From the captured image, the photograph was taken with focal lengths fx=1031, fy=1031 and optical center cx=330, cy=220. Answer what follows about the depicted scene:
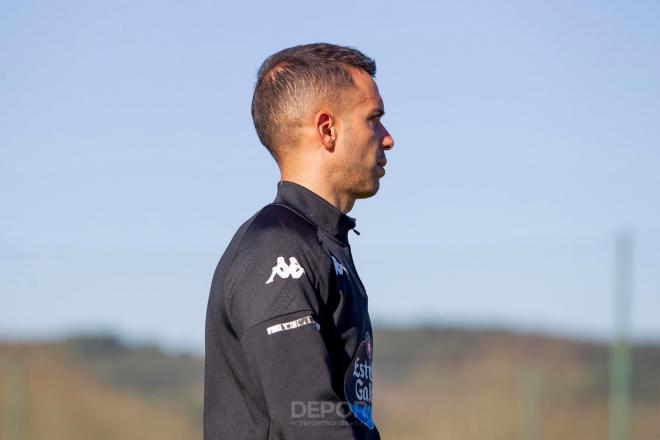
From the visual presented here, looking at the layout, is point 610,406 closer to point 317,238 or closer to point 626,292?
point 626,292

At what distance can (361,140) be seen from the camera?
2.78 meters

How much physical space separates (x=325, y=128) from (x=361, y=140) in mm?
111

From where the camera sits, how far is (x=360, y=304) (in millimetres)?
2633

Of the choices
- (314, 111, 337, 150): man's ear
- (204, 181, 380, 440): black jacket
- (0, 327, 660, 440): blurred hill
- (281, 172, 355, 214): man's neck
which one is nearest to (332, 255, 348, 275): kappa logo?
(204, 181, 380, 440): black jacket

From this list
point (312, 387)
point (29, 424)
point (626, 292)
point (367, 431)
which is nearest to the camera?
point (312, 387)

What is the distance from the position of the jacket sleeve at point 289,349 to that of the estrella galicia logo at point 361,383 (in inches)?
2.3

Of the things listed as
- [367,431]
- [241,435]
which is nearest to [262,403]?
[241,435]

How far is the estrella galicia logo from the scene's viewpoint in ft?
8.23

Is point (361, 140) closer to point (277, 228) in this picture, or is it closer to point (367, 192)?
point (367, 192)

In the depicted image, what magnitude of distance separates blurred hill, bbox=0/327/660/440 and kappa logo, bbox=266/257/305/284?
9228 millimetres

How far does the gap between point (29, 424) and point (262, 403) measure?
10519 mm

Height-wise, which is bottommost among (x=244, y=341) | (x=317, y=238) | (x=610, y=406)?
(x=610, y=406)

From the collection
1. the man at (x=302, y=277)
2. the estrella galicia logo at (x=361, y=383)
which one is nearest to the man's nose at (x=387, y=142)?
the man at (x=302, y=277)

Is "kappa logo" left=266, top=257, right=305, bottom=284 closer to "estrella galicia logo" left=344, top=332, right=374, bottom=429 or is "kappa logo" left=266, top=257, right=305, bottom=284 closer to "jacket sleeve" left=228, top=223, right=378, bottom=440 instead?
"jacket sleeve" left=228, top=223, right=378, bottom=440
